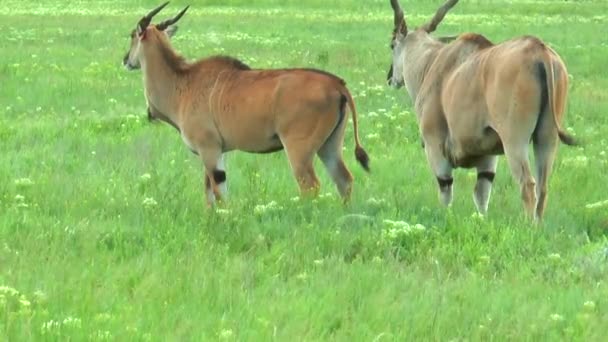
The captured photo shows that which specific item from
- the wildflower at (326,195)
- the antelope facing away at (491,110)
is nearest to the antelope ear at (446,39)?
the antelope facing away at (491,110)

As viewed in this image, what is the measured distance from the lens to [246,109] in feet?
34.3

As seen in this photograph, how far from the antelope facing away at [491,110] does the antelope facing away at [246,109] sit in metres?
0.73

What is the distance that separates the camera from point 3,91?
1745 cm

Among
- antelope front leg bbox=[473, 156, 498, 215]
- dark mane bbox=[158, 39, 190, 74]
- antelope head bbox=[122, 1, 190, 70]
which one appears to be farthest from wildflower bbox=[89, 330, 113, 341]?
antelope head bbox=[122, 1, 190, 70]

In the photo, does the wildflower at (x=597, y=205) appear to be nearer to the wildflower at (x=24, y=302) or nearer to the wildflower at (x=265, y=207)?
the wildflower at (x=265, y=207)

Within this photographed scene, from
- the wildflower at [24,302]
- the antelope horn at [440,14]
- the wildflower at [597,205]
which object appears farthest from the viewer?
the antelope horn at [440,14]

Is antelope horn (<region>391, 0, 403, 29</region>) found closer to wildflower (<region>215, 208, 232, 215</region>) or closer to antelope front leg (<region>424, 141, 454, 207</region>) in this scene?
antelope front leg (<region>424, 141, 454, 207</region>)

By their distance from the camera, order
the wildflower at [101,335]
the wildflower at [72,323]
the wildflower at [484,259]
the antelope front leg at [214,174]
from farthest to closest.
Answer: the antelope front leg at [214,174] → the wildflower at [484,259] → the wildflower at [72,323] → the wildflower at [101,335]

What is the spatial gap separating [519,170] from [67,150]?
5.26 meters

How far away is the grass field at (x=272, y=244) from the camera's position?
6160mm

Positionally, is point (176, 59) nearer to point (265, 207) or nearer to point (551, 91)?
point (265, 207)

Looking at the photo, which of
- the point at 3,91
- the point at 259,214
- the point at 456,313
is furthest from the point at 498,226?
the point at 3,91

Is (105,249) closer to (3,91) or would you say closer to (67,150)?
(67,150)

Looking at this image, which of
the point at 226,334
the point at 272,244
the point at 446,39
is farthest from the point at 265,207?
the point at 446,39
